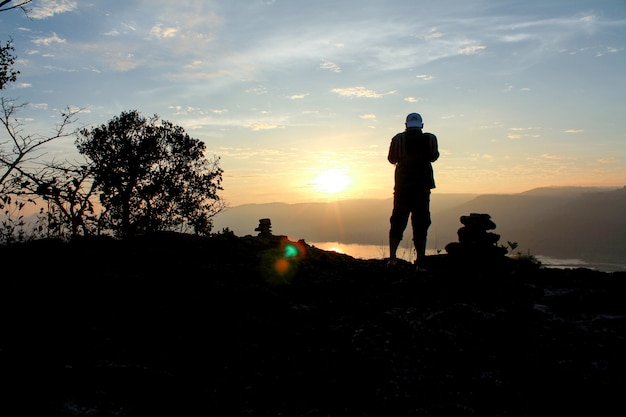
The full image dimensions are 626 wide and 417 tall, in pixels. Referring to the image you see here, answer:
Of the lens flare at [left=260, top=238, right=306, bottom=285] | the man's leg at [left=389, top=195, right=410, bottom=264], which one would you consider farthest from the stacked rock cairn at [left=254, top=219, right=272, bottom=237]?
the man's leg at [left=389, top=195, right=410, bottom=264]

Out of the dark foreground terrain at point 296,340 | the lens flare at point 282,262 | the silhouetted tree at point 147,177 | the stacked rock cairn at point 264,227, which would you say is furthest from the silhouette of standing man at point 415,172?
the silhouetted tree at point 147,177

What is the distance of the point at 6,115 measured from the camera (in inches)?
649

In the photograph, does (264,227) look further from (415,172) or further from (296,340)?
(296,340)

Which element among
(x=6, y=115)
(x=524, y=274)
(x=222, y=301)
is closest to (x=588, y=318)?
(x=524, y=274)

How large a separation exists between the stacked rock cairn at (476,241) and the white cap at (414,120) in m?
2.34

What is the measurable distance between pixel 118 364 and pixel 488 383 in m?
4.18

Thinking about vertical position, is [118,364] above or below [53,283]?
below

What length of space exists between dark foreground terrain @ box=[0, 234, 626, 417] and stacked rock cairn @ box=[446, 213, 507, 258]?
0.22 meters

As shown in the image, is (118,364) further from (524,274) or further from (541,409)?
(524,274)

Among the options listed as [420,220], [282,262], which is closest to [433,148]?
[420,220]

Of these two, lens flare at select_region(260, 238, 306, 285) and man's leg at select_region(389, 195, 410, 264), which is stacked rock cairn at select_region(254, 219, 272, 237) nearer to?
lens flare at select_region(260, 238, 306, 285)

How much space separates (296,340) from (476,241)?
4424 mm

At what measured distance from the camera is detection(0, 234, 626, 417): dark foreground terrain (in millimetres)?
4172

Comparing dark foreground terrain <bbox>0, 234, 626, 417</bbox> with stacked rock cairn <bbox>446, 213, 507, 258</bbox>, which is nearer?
dark foreground terrain <bbox>0, 234, 626, 417</bbox>
